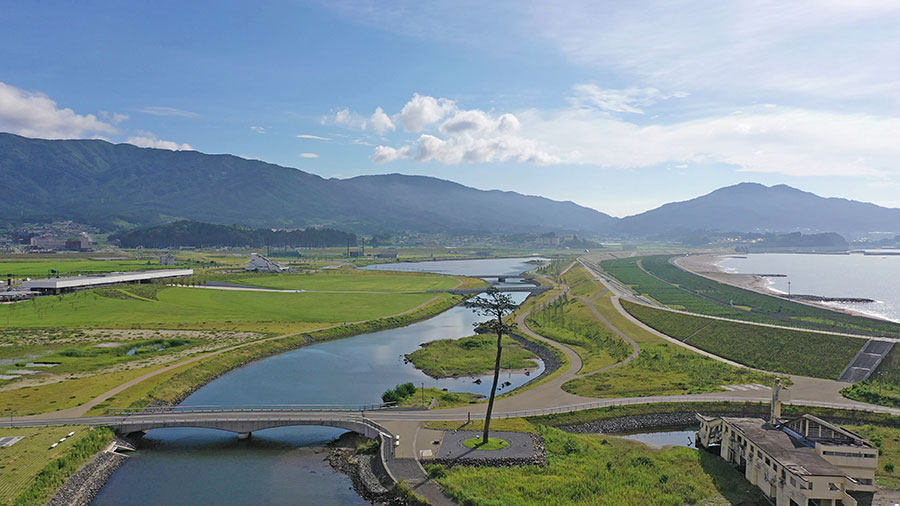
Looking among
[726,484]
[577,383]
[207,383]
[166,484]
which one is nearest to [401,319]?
[207,383]

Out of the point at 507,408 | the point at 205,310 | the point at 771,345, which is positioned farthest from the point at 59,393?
the point at 771,345

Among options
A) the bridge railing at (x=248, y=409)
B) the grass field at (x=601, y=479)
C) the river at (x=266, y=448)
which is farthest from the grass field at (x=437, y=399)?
the grass field at (x=601, y=479)

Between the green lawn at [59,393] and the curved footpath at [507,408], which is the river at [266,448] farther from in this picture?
the green lawn at [59,393]

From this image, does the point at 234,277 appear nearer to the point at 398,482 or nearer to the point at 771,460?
the point at 398,482

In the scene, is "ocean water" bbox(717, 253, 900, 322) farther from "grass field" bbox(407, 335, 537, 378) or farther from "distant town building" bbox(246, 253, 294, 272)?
"distant town building" bbox(246, 253, 294, 272)

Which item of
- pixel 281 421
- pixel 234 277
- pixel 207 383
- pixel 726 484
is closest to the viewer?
pixel 726 484

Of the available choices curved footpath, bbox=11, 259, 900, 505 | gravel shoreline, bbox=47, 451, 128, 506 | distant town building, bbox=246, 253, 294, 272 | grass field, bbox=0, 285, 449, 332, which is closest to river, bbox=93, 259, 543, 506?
gravel shoreline, bbox=47, 451, 128, 506

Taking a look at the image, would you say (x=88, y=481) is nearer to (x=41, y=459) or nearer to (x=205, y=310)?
(x=41, y=459)
